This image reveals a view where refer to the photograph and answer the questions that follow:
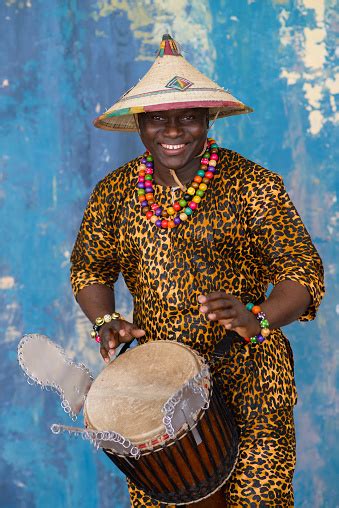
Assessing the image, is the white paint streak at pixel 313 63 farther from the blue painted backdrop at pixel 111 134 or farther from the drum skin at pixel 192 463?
the drum skin at pixel 192 463

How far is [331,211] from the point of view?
460 centimetres

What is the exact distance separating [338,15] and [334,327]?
4.69 feet

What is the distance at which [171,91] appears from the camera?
10.9 ft

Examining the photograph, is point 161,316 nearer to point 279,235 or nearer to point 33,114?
point 279,235

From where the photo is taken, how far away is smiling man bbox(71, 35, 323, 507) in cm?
328

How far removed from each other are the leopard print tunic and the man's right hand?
0.43 feet

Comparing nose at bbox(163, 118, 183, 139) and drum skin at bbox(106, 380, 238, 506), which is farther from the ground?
nose at bbox(163, 118, 183, 139)

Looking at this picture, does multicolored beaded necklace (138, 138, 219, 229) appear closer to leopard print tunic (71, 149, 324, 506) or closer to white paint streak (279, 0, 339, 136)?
leopard print tunic (71, 149, 324, 506)

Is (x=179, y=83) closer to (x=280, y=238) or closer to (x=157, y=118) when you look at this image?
(x=157, y=118)

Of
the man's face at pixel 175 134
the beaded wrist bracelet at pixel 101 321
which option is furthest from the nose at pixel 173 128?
the beaded wrist bracelet at pixel 101 321

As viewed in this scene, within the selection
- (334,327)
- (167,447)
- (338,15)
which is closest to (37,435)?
(334,327)

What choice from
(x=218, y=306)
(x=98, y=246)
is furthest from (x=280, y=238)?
(x=98, y=246)

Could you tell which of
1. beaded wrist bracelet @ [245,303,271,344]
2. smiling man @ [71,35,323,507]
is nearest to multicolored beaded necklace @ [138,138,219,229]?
smiling man @ [71,35,323,507]

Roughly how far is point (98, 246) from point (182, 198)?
394 mm
